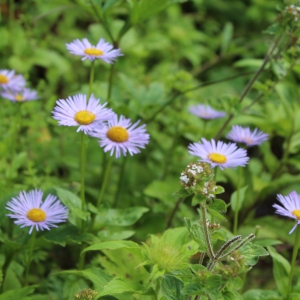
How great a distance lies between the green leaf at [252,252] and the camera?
908 millimetres

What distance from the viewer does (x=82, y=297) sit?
0.96 meters

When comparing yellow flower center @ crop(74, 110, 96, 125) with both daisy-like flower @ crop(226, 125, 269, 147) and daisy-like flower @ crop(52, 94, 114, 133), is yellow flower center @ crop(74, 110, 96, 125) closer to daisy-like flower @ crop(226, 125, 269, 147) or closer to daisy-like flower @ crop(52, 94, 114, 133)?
daisy-like flower @ crop(52, 94, 114, 133)

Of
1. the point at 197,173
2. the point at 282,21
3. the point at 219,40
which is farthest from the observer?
the point at 219,40

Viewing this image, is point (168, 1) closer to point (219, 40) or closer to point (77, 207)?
point (77, 207)

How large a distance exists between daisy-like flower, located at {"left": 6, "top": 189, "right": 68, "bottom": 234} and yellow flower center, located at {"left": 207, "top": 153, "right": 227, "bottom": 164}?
1.06 ft

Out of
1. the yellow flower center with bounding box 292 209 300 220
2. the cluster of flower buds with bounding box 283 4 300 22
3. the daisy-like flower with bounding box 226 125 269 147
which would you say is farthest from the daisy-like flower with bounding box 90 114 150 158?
the cluster of flower buds with bounding box 283 4 300 22

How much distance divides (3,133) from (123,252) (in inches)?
21.6

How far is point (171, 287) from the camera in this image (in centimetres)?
96

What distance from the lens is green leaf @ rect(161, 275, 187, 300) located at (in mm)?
957

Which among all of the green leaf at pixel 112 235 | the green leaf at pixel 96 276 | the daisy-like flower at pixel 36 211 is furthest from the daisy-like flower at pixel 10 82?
the green leaf at pixel 96 276

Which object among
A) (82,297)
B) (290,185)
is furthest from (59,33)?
(82,297)

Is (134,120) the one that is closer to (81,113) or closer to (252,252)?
(81,113)

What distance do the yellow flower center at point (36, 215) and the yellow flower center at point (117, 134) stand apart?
21cm

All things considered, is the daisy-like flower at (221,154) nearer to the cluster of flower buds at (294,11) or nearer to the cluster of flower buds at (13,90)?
the cluster of flower buds at (294,11)
